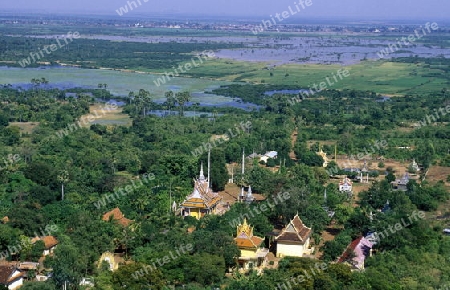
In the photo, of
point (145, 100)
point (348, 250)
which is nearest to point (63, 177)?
point (348, 250)

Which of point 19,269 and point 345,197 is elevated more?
point 19,269

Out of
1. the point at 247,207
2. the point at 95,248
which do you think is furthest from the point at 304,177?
the point at 95,248

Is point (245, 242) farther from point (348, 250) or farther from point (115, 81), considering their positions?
point (115, 81)

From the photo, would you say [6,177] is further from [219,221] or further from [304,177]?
[304,177]

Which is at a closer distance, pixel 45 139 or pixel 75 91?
pixel 45 139

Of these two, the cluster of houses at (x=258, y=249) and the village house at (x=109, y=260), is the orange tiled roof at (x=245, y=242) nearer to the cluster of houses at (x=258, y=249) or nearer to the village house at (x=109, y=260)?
the cluster of houses at (x=258, y=249)

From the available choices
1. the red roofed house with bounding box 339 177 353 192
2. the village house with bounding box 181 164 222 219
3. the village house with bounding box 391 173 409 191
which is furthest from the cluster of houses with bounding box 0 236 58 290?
the village house with bounding box 391 173 409 191
